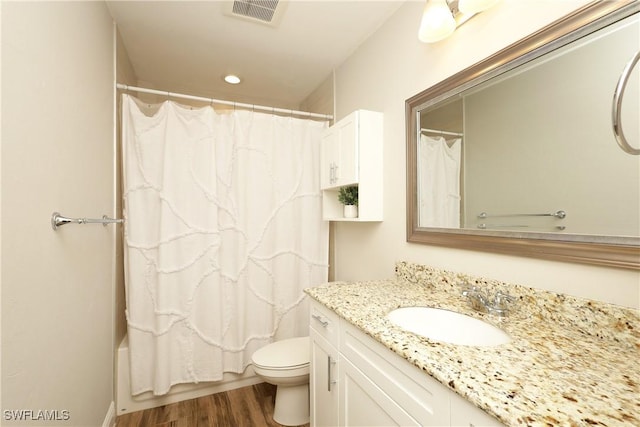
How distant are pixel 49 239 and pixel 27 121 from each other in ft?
1.28

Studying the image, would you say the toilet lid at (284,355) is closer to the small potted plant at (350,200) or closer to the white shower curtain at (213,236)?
the white shower curtain at (213,236)

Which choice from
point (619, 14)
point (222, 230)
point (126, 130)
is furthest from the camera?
point (222, 230)

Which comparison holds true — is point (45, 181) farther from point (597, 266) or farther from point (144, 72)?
point (144, 72)

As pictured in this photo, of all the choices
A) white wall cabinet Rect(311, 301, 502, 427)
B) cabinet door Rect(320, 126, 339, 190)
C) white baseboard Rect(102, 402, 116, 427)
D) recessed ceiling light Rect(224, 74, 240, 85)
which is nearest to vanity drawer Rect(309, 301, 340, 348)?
white wall cabinet Rect(311, 301, 502, 427)

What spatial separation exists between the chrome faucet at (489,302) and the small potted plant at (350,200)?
89cm

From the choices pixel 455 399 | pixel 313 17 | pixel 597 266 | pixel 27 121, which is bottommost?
pixel 455 399

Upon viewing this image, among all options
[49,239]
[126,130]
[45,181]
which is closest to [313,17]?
[126,130]

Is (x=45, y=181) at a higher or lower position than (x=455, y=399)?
higher

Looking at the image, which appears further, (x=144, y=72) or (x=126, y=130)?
(x=144, y=72)

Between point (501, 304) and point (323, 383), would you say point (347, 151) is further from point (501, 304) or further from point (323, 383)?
point (323, 383)

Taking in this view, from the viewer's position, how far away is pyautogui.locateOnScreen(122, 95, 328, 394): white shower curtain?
1879 mm

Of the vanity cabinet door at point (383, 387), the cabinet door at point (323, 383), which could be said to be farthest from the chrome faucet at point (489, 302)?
the cabinet door at point (323, 383)

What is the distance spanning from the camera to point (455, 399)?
0.68 metres

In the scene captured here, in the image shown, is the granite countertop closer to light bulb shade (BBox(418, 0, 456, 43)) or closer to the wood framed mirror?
the wood framed mirror
